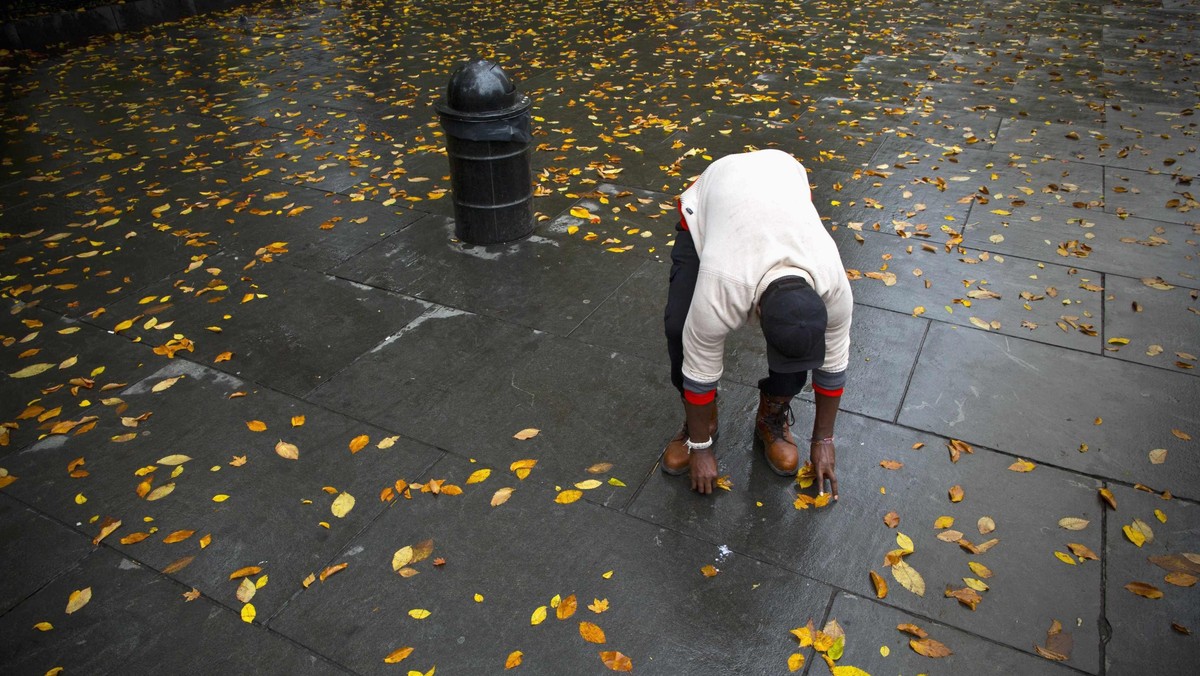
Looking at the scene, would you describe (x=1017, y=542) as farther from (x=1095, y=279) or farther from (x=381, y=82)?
(x=381, y=82)

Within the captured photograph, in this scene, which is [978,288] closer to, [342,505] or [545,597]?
[545,597]

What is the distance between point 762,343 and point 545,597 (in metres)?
2.09

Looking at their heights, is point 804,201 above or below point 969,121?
above

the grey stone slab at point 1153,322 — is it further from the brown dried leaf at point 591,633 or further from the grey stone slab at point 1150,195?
the brown dried leaf at point 591,633

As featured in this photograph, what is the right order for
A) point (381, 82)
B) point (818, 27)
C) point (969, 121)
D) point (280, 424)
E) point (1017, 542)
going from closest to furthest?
point (1017, 542)
point (280, 424)
point (969, 121)
point (381, 82)
point (818, 27)

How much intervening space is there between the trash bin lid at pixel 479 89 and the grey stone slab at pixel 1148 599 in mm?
4039

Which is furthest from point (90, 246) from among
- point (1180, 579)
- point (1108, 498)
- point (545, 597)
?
point (1180, 579)

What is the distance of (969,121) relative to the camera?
763cm

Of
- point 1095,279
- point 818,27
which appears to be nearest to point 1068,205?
point 1095,279

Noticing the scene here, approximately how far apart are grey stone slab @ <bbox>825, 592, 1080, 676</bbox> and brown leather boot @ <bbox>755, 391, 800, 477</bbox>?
72 cm

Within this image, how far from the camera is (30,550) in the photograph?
3.16 meters

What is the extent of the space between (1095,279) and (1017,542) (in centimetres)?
262

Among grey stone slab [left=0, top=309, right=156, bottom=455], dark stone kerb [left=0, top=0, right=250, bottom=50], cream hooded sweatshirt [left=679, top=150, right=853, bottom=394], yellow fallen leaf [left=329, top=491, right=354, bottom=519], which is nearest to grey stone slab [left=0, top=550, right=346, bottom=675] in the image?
yellow fallen leaf [left=329, top=491, right=354, bottom=519]

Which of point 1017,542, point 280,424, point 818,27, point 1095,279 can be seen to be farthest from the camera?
point 818,27
